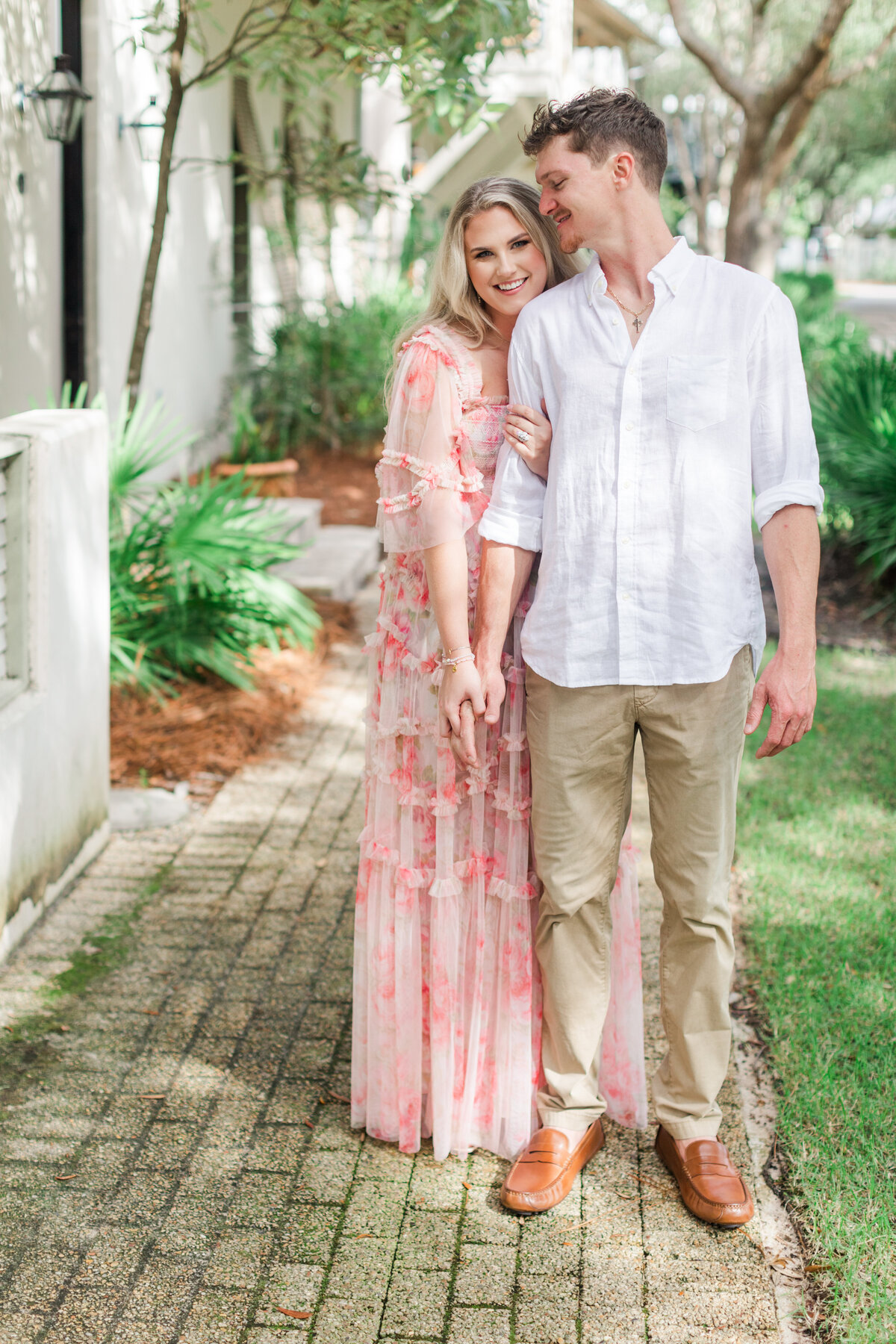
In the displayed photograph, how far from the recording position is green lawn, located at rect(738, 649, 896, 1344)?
8.66 feet

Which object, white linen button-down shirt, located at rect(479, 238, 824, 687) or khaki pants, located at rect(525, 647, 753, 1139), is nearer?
white linen button-down shirt, located at rect(479, 238, 824, 687)

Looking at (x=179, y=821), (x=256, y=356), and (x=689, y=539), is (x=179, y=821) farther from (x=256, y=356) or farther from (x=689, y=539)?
(x=256, y=356)

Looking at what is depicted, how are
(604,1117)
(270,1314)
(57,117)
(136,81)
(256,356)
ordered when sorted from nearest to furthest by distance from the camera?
(270,1314)
(604,1117)
(57,117)
(136,81)
(256,356)

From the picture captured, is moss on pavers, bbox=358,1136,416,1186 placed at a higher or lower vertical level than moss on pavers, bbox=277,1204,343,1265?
lower

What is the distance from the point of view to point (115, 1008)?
3566mm

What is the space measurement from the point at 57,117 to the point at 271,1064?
4.40 meters

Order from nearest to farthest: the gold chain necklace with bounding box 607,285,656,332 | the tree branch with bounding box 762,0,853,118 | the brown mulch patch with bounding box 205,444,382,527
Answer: the gold chain necklace with bounding box 607,285,656,332 < the brown mulch patch with bounding box 205,444,382,527 < the tree branch with bounding box 762,0,853,118

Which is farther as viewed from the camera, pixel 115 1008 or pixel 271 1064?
pixel 115 1008

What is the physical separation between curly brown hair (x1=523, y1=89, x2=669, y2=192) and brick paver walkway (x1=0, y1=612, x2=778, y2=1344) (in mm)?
2148

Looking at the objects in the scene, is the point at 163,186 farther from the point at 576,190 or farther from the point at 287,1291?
the point at 287,1291

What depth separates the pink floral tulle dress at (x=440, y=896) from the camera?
2801mm

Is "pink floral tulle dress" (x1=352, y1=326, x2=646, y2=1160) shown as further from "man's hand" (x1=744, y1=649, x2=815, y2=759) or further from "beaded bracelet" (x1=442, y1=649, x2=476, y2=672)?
"man's hand" (x1=744, y1=649, x2=815, y2=759)

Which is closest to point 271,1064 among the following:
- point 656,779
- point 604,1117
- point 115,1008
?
point 115,1008

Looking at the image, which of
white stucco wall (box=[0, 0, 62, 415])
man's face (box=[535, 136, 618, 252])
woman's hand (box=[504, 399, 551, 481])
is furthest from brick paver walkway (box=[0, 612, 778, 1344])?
white stucco wall (box=[0, 0, 62, 415])
